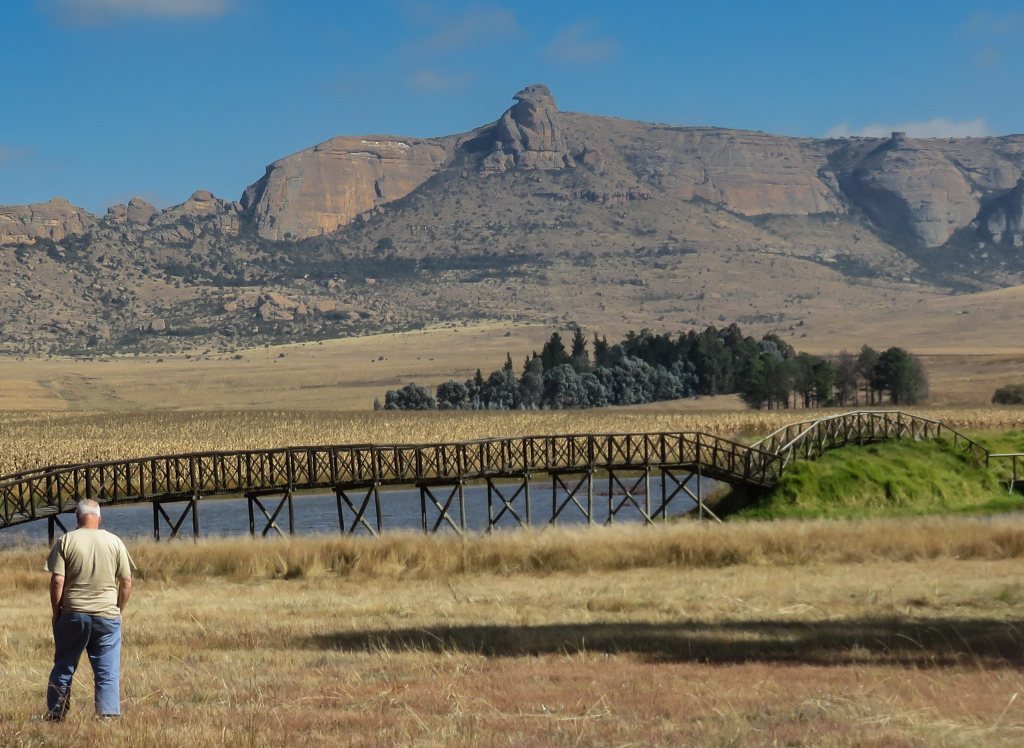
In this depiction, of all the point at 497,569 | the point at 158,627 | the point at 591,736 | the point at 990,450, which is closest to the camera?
the point at 591,736

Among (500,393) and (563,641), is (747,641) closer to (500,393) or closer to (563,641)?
(563,641)

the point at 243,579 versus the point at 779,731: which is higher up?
the point at 779,731

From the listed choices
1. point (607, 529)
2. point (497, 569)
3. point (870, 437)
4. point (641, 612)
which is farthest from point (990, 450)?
point (641, 612)

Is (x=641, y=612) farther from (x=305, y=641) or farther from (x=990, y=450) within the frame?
(x=990, y=450)

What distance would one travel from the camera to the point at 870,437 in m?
52.9

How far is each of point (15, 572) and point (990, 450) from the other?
39.6m

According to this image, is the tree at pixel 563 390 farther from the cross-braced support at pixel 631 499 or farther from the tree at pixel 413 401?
the cross-braced support at pixel 631 499

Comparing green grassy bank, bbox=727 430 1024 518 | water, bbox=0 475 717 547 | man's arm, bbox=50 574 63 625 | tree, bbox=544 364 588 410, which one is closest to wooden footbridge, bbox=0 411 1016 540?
water, bbox=0 475 717 547

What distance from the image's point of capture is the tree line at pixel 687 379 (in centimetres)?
11519

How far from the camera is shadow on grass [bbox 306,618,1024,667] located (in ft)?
52.9

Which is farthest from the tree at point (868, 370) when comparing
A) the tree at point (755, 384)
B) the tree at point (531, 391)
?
the tree at point (531, 391)

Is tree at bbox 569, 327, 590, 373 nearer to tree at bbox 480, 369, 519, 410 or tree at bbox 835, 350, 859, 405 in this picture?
tree at bbox 480, 369, 519, 410

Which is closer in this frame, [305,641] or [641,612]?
[305,641]

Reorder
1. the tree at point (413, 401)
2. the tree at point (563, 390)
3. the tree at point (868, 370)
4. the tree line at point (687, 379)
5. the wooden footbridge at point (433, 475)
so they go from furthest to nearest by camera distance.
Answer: the tree at point (563, 390), the tree at point (413, 401), the tree at point (868, 370), the tree line at point (687, 379), the wooden footbridge at point (433, 475)
